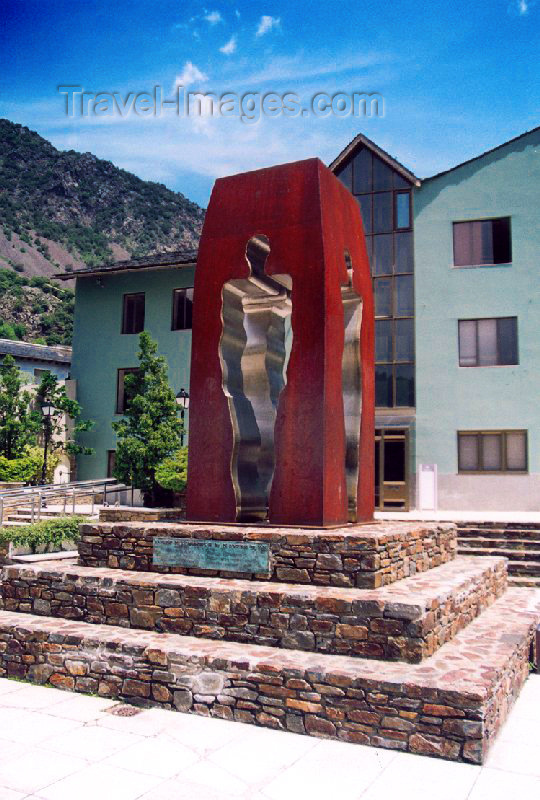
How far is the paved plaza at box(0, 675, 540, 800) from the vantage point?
16.8 feet

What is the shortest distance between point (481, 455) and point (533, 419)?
1.82m

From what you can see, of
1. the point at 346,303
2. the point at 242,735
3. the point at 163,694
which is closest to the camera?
the point at 242,735

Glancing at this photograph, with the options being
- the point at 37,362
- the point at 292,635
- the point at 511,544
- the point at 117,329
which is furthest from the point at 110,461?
the point at 292,635

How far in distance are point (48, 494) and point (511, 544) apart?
40.8ft

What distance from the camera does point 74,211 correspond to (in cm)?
9325

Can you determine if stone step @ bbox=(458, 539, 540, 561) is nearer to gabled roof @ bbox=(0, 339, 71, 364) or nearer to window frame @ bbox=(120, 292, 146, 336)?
window frame @ bbox=(120, 292, 146, 336)

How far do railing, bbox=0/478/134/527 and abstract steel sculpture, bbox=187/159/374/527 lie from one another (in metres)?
8.86

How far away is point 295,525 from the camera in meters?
8.80

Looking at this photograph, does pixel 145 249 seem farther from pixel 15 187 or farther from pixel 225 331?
pixel 225 331

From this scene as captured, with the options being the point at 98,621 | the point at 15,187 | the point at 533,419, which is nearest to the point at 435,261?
the point at 533,419

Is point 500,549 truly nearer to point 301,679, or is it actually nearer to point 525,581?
point 525,581

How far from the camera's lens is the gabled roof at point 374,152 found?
2362 cm

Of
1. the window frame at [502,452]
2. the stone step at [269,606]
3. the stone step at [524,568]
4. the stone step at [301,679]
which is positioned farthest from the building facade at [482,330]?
the stone step at [301,679]

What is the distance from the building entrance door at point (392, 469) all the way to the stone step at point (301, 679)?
14590mm
